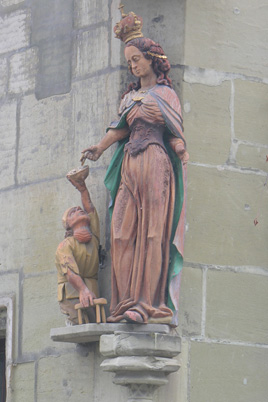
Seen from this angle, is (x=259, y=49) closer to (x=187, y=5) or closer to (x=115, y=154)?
(x=187, y=5)

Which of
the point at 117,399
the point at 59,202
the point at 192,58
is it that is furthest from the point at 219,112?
the point at 117,399

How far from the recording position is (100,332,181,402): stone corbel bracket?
7.39 m

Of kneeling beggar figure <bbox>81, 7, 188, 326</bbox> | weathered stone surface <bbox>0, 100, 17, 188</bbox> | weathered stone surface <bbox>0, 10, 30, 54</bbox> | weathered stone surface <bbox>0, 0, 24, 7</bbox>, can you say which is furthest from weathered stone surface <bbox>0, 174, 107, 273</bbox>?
weathered stone surface <bbox>0, 0, 24, 7</bbox>

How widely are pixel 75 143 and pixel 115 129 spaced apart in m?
0.46

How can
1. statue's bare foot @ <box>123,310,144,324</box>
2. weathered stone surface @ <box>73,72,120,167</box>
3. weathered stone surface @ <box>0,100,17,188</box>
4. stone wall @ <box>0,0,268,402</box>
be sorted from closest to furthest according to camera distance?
1. statue's bare foot @ <box>123,310,144,324</box>
2. stone wall @ <box>0,0,268,402</box>
3. weathered stone surface @ <box>73,72,120,167</box>
4. weathered stone surface @ <box>0,100,17,188</box>

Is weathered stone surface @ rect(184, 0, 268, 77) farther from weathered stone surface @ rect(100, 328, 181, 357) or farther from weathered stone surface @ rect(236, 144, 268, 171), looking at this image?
weathered stone surface @ rect(100, 328, 181, 357)

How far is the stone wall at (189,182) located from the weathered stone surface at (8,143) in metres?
0.01

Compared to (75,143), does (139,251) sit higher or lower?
lower

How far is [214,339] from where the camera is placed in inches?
311

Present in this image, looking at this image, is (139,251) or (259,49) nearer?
(139,251)

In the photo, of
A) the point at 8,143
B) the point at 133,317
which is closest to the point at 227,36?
the point at 8,143

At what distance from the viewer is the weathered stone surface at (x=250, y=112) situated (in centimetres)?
823

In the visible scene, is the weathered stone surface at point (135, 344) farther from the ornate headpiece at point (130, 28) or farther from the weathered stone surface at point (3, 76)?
the weathered stone surface at point (3, 76)

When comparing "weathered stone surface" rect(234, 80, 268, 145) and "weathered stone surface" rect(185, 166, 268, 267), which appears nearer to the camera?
"weathered stone surface" rect(185, 166, 268, 267)
